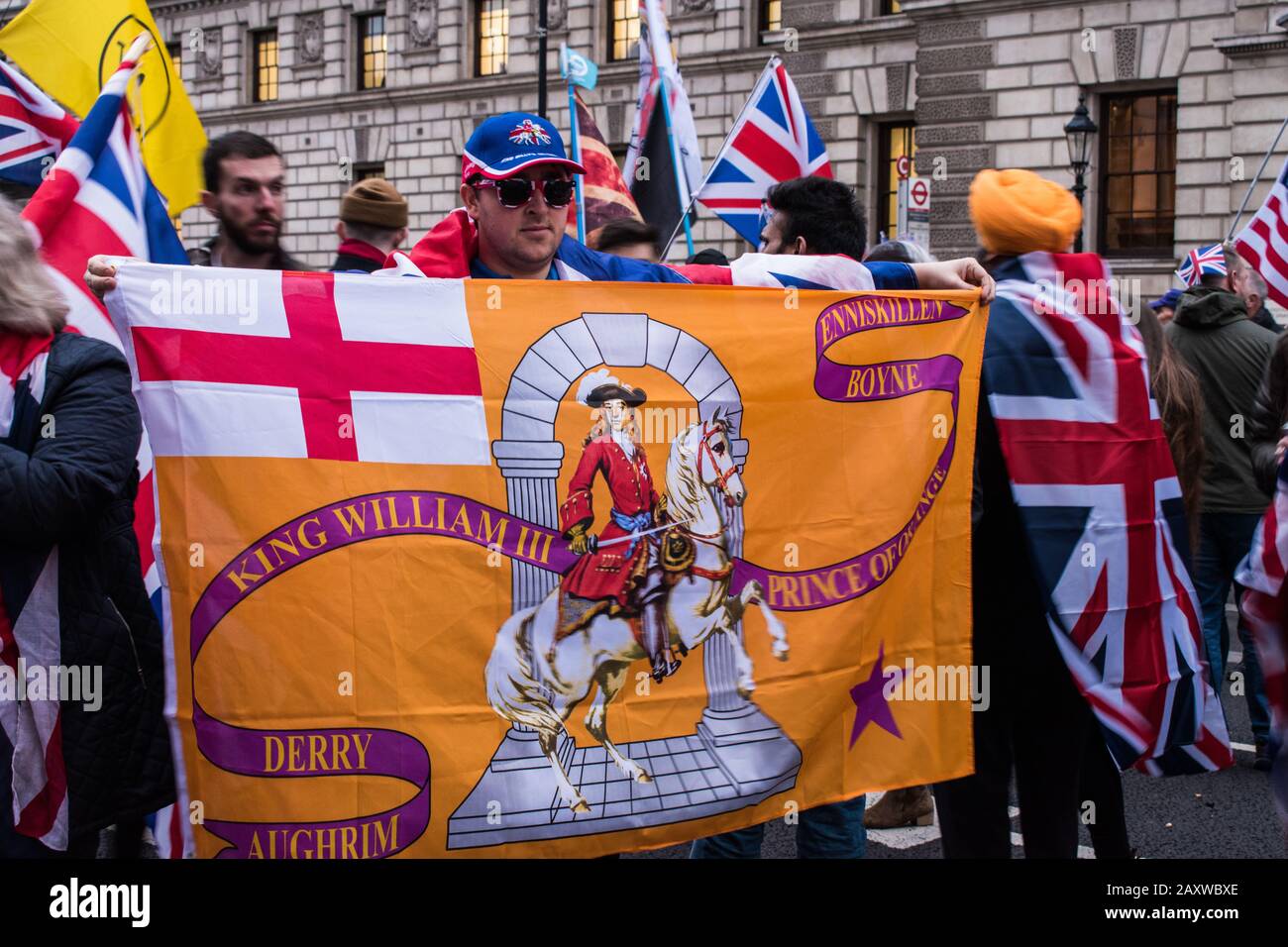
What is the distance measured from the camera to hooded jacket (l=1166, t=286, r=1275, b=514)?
655 centimetres

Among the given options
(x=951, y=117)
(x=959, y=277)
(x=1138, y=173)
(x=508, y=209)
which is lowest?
(x=959, y=277)

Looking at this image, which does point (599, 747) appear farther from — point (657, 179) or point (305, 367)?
point (657, 179)

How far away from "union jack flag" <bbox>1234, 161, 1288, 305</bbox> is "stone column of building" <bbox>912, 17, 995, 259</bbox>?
13113 mm

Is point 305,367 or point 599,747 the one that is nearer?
point 305,367

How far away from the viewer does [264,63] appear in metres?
35.7

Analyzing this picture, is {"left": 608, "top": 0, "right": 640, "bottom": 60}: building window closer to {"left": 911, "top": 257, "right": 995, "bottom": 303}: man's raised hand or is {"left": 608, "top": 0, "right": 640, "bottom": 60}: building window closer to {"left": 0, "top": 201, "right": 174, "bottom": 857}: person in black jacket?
{"left": 911, "top": 257, "right": 995, "bottom": 303}: man's raised hand

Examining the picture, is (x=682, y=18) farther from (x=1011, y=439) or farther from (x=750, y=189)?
(x=1011, y=439)

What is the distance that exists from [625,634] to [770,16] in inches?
996

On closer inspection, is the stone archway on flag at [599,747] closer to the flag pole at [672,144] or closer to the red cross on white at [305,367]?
the red cross on white at [305,367]

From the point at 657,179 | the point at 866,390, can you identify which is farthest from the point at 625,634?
the point at 657,179

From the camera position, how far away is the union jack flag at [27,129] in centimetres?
570

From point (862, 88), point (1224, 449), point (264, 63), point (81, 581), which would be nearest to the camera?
point (81, 581)

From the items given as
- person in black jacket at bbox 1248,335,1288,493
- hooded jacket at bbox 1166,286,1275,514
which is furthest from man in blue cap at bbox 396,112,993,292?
hooded jacket at bbox 1166,286,1275,514
